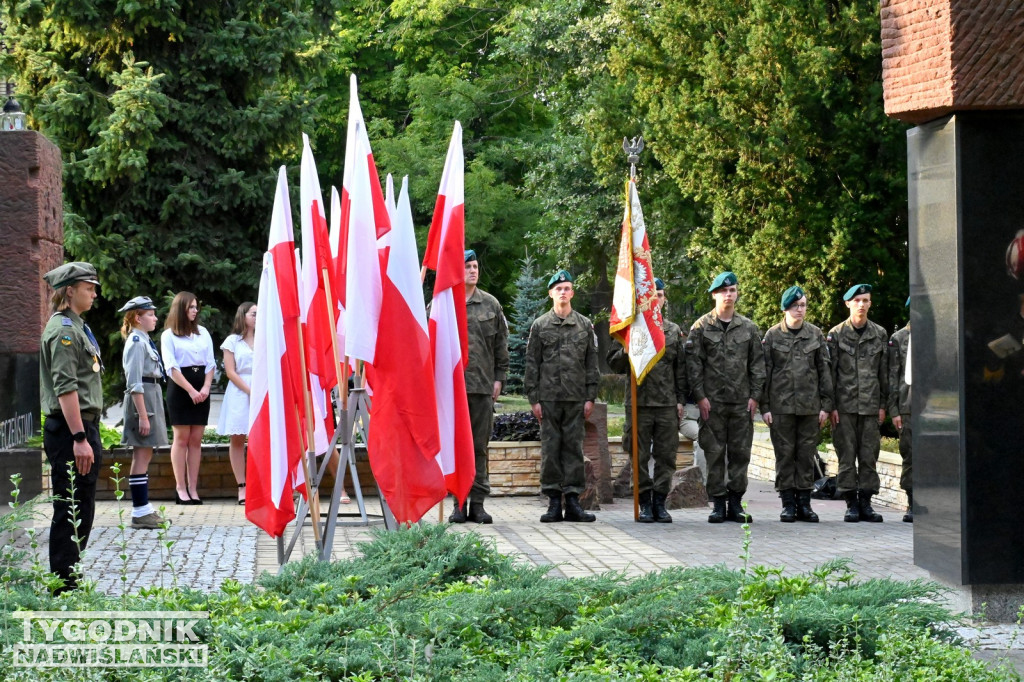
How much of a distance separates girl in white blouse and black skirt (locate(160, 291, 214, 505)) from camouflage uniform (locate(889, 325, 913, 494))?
642cm

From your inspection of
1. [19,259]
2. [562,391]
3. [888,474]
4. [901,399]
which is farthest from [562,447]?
Result: [19,259]

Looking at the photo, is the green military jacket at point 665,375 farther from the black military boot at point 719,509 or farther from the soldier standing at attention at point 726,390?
the black military boot at point 719,509

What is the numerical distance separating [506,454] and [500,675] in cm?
875

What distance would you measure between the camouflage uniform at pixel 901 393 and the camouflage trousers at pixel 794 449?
0.81m

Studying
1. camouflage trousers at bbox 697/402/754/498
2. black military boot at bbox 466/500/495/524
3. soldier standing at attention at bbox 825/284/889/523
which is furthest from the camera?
soldier standing at attention at bbox 825/284/889/523

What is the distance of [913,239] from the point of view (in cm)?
742

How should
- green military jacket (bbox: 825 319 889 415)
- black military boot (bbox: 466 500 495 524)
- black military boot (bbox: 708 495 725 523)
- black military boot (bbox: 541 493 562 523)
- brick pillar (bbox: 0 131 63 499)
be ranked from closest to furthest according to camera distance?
brick pillar (bbox: 0 131 63 499)
black military boot (bbox: 466 500 495 524)
black military boot (bbox: 541 493 562 523)
black military boot (bbox: 708 495 725 523)
green military jacket (bbox: 825 319 889 415)

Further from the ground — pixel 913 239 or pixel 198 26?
pixel 198 26

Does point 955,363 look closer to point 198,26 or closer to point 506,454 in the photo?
point 506,454

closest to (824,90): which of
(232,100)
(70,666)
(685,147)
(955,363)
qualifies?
(685,147)

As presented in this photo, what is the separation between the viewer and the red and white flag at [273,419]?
7.53m

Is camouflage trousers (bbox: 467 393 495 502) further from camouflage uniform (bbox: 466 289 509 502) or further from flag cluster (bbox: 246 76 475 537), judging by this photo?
flag cluster (bbox: 246 76 475 537)

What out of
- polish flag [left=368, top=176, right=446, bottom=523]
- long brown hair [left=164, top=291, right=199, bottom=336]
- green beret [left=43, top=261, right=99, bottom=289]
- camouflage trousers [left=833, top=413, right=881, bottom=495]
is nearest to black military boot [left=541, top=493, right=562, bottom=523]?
camouflage trousers [left=833, top=413, right=881, bottom=495]

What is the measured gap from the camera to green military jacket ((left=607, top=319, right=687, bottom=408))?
11.3 m
